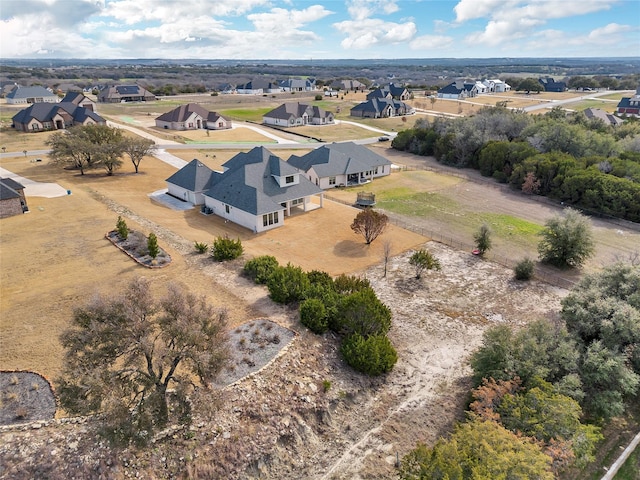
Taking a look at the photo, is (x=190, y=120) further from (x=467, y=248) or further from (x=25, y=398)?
(x=25, y=398)

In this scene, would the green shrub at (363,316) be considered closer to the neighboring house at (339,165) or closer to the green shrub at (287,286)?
the green shrub at (287,286)

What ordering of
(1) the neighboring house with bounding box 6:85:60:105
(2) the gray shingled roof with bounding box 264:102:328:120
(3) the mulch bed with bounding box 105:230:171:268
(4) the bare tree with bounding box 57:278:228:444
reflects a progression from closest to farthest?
(4) the bare tree with bounding box 57:278:228:444, (3) the mulch bed with bounding box 105:230:171:268, (2) the gray shingled roof with bounding box 264:102:328:120, (1) the neighboring house with bounding box 6:85:60:105

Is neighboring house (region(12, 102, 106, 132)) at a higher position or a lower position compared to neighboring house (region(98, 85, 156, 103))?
lower

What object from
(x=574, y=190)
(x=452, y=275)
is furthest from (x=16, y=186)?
(x=574, y=190)

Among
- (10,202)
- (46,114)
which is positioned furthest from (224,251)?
(46,114)

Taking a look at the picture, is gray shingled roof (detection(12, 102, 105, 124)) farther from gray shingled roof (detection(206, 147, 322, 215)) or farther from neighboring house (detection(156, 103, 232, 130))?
gray shingled roof (detection(206, 147, 322, 215))

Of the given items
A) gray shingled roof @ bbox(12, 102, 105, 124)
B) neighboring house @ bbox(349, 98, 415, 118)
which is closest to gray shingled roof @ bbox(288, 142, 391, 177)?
gray shingled roof @ bbox(12, 102, 105, 124)

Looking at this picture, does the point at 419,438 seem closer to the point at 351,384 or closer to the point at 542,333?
the point at 351,384
